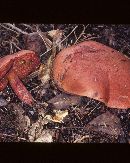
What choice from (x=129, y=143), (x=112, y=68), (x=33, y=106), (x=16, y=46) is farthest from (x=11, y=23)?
(x=129, y=143)

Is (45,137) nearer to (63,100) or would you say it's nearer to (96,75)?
(63,100)

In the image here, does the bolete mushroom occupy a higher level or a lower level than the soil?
higher

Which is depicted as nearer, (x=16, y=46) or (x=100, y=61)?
(x=100, y=61)

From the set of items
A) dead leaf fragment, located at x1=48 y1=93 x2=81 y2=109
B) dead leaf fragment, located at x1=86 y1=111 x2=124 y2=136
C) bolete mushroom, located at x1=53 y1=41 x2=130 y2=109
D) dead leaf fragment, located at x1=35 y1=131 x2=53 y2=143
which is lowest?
dead leaf fragment, located at x1=35 y1=131 x2=53 y2=143

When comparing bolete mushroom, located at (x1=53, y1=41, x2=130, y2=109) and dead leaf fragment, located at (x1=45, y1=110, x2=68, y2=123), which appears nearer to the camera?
bolete mushroom, located at (x1=53, y1=41, x2=130, y2=109)

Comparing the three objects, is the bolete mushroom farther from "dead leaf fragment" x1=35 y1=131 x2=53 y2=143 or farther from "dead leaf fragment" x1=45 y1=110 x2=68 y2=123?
"dead leaf fragment" x1=35 y1=131 x2=53 y2=143

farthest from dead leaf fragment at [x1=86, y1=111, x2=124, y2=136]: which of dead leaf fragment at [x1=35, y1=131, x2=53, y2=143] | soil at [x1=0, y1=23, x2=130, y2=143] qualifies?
dead leaf fragment at [x1=35, y1=131, x2=53, y2=143]

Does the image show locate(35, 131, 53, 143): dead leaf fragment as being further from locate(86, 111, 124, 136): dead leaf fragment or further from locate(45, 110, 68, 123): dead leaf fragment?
locate(86, 111, 124, 136): dead leaf fragment
